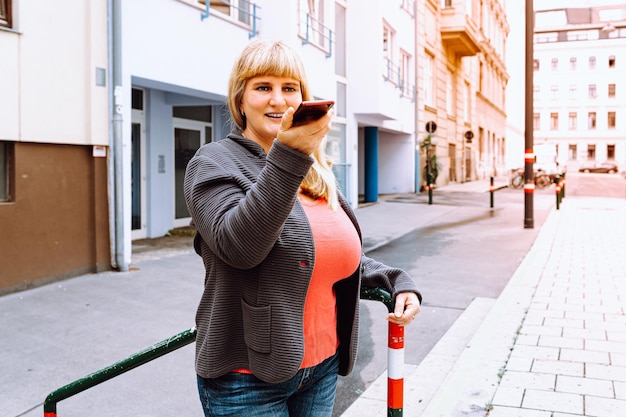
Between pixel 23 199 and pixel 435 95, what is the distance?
23.9 meters

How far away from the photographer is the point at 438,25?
95.0ft

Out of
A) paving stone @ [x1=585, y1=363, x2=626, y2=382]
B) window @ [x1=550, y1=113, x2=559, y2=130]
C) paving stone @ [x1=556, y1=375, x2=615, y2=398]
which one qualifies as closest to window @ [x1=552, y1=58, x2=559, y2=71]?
window @ [x1=550, y1=113, x2=559, y2=130]

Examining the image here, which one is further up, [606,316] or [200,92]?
[200,92]

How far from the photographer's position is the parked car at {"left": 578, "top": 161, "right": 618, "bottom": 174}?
68000mm

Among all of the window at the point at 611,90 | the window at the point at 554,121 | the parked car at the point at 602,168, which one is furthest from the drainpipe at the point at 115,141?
the window at the point at 611,90

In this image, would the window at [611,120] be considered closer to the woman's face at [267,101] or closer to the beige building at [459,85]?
the beige building at [459,85]

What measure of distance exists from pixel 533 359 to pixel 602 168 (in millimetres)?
69958

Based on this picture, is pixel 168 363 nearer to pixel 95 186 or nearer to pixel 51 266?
pixel 51 266

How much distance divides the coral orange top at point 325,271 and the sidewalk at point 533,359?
2180 mm

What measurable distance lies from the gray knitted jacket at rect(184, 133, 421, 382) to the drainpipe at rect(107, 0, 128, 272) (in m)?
7.08

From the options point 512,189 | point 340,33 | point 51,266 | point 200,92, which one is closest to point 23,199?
point 51,266

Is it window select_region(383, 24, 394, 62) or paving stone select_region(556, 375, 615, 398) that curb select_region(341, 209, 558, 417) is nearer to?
paving stone select_region(556, 375, 615, 398)

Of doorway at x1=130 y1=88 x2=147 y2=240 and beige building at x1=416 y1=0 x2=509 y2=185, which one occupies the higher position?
beige building at x1=416 y1=0 x2=509 y2=185

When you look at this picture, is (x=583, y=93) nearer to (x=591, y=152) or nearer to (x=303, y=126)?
(x=591, y=152)
